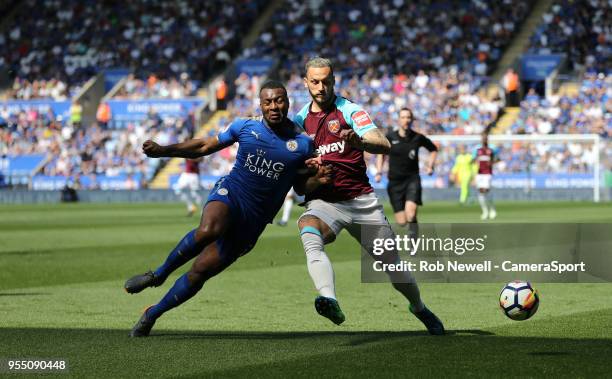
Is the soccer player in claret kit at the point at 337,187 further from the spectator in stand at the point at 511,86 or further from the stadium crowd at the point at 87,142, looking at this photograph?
the stadium crowd at the point at 87,142

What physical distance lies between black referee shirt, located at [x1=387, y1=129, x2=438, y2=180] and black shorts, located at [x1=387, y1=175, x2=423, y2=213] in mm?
87

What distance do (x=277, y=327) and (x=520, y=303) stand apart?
2283mm

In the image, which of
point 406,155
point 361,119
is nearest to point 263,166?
point 361,119

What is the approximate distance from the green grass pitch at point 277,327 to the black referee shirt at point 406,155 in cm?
170

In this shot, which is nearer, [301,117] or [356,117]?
[356,117]

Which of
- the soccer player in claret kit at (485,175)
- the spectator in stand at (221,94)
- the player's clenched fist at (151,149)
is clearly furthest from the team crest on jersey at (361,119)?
the spectator in stand at (221,94)

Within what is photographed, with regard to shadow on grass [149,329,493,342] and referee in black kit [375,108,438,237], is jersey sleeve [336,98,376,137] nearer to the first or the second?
shadow on grass [149,329,493,342]

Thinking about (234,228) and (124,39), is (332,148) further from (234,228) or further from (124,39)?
(124,39)

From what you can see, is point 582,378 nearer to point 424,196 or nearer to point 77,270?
point 77,270

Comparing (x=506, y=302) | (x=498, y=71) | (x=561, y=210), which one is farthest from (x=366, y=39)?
(x=506, y=302)

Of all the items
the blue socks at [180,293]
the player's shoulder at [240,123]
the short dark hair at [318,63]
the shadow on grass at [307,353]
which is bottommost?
the shadow on grass at [307,353]

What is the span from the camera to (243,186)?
960 cm

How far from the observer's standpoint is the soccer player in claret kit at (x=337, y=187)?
9.57 meters

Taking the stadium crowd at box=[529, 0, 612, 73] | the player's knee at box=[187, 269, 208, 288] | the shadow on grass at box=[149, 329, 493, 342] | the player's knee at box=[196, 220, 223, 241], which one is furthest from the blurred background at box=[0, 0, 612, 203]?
the player's knee at box=[196, 220, 223, 241]
